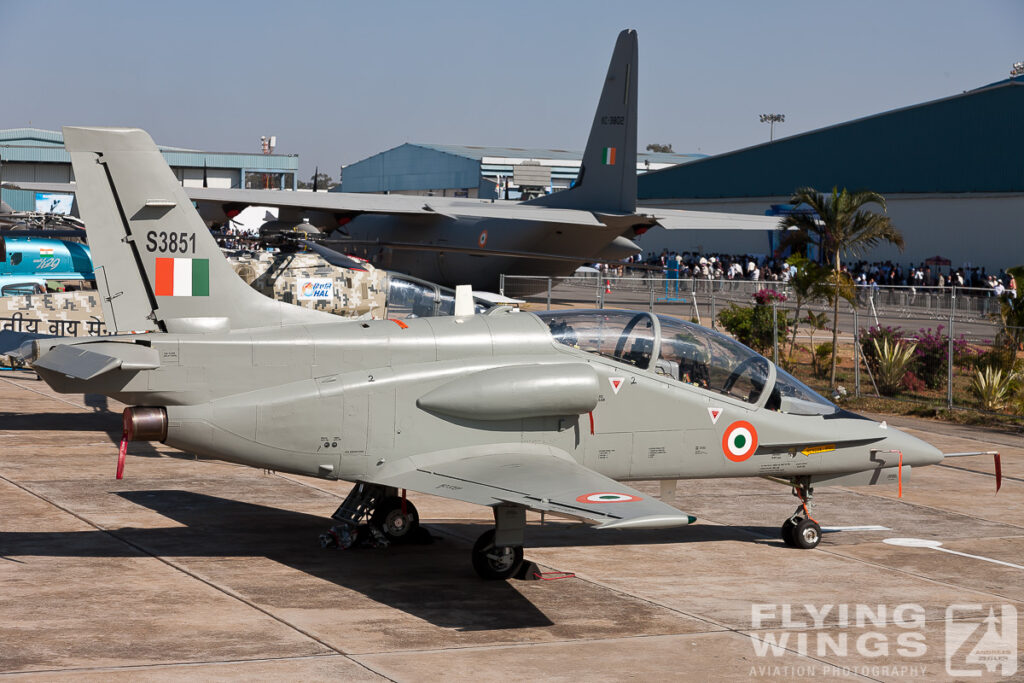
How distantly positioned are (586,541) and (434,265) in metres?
28.7

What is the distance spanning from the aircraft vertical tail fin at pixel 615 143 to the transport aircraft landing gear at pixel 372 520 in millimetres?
28530

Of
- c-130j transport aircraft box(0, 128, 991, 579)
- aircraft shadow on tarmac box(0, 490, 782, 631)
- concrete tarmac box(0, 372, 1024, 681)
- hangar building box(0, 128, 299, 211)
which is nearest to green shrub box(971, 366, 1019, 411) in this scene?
concrete tarmac box(0, 372, 1024, 681)

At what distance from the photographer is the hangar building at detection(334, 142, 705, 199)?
99000 millimetres

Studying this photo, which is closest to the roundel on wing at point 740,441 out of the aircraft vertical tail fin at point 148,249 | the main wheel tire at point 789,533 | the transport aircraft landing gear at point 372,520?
the main wheel tire at point 789,533

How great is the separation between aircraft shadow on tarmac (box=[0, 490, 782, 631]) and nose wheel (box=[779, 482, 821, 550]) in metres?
0.60

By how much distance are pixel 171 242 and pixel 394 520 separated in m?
3.70

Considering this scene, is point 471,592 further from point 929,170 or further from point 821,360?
point 929,170

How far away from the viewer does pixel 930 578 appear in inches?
418

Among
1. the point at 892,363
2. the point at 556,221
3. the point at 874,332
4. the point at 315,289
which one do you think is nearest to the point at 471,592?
the point at 315,289

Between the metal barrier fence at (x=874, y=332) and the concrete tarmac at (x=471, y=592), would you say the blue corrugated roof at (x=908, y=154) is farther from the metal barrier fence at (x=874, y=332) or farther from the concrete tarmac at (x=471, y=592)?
the concrete tarmac at (x=471, y=592)

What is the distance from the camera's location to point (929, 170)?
2398 inches

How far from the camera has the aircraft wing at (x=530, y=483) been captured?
8.17 metres

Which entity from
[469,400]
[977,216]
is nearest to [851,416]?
[469,400]

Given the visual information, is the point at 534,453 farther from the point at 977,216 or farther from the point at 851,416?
the point at 977,216
